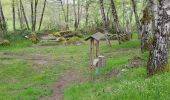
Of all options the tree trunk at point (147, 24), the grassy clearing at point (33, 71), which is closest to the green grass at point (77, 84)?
the grassy clearing at point (33, 71)

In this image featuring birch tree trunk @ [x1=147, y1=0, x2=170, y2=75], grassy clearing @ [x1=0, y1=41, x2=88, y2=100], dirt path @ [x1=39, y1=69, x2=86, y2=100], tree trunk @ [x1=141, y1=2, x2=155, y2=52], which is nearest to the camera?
birch tree trunk @ [x1=147, y1=0, x2=170, y2=75]

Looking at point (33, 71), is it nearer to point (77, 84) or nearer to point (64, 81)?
point (64, 81)

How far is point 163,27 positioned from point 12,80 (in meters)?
13.0

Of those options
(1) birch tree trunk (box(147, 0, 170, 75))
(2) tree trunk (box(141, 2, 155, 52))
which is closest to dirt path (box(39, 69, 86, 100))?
(1) birch tree trunk (box(147, 0, 170, 75))

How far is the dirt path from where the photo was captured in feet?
65.0

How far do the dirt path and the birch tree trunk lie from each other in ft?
16.7

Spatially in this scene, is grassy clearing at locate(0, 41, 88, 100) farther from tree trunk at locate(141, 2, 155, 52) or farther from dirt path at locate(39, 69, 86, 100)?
tree trunk at locate(141, 2, 155, 52)

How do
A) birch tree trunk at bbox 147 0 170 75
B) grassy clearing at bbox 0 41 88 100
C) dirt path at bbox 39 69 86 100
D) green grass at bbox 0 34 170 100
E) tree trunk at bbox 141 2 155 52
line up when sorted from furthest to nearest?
1. tree trunk at bbox 141 2 155 52
2. grassy clearing at bbox 0 41 88 100
3. dirt path at bbox 39 69 86 100
4. birch tree trunk at bbox 147 0 170 75
5. green grass at bbox 0 34 170 100

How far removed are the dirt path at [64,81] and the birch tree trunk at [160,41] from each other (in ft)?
16.7

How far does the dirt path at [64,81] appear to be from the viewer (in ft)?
65.0

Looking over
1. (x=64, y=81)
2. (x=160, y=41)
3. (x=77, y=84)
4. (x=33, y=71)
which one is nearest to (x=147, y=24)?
(x=64, y=81)

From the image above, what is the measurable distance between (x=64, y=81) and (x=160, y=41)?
9653 mm

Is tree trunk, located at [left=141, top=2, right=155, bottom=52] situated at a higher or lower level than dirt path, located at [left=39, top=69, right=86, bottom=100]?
higher

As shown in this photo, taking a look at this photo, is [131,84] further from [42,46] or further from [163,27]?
[42,46]
